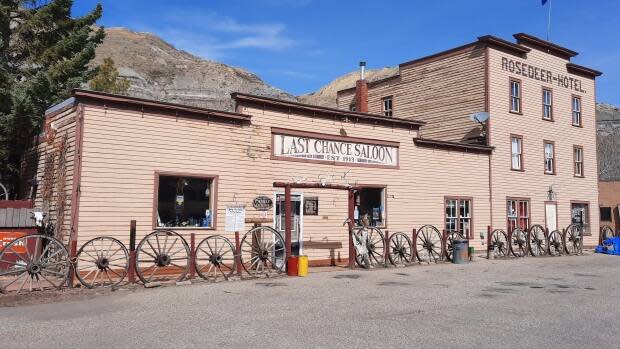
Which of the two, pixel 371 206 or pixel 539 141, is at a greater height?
pixel 539 141

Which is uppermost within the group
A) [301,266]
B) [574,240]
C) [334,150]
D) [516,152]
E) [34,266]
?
[516,152]

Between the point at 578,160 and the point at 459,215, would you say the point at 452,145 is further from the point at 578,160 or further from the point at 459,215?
the point at 578,160

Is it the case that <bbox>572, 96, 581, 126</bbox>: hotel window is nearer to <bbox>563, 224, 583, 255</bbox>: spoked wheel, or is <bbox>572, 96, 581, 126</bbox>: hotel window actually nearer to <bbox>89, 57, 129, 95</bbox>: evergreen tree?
<bbox>563, 224, 583, 255</bbox>: spoked wheel

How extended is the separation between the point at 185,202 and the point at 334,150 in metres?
5.39

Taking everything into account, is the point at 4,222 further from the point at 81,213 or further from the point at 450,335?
the point at 450,335

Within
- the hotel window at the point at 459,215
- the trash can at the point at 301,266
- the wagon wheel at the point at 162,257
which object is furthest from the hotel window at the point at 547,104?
the wagon wheel at the point at 162,257

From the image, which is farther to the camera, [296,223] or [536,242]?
[536,242]

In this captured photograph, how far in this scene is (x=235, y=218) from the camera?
15180 mm

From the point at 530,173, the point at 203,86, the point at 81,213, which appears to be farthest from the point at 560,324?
the point at 203,86

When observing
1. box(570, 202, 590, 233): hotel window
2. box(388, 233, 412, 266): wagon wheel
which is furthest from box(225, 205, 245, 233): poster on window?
box(570, 202, 590, 233): hotel window

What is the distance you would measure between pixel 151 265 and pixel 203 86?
70.2 meters

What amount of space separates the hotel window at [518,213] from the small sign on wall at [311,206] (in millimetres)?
10425

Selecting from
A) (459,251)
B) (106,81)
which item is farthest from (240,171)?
(106,81)

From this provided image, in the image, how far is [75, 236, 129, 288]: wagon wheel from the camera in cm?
1218
